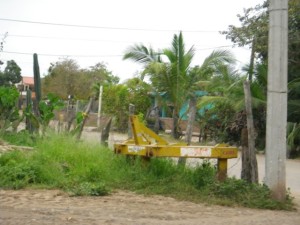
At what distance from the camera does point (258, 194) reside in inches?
295

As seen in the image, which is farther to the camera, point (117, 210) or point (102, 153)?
point (102, 153)

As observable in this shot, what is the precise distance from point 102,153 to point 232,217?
3.63m

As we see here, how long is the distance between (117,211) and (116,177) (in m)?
2.12

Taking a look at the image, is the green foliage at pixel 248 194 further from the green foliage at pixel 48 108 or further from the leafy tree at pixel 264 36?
the leafy tree at pixel 264 36

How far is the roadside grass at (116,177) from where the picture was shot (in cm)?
757

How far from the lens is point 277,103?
7691 mm

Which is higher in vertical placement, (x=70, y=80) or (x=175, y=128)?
(x=70, y=80)

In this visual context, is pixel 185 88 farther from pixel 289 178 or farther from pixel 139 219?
pixel 139 219

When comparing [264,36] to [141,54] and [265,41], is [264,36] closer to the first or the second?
[265,41]

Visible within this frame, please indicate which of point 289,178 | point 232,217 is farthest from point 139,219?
point 289,178

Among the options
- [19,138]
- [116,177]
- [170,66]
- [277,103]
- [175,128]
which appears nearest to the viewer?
[277,103]

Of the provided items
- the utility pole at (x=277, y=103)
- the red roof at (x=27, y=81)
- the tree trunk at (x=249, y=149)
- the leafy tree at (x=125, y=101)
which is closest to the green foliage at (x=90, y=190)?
the tree trunk at (x=249, y=149)

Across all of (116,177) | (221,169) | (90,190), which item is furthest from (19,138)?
(221,169)

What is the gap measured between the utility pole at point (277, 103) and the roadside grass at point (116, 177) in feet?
0.85
